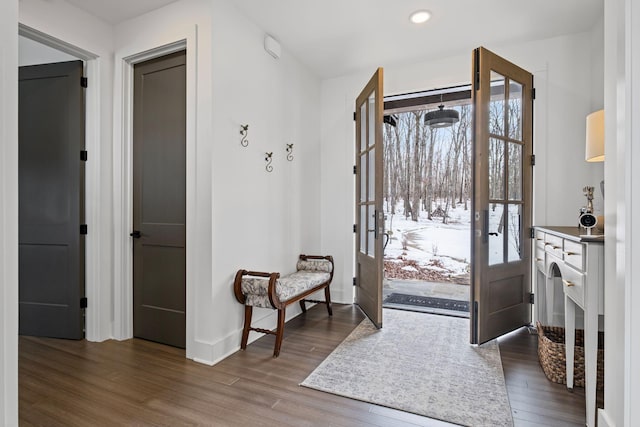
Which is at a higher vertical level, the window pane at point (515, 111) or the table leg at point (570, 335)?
the window pane at point (515, 111)

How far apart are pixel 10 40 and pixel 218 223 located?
5.03 ft

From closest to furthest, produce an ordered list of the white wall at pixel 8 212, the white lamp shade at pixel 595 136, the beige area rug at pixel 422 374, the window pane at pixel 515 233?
the white wall at pixel 8 212 < the beige area rug at pixel 422 374 < the white lamp shade at pixel 595 136 < the window pane at pixel 515 233

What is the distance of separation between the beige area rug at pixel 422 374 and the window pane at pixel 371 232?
2.41ft

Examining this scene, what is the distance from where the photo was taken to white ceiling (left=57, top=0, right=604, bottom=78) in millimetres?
2590

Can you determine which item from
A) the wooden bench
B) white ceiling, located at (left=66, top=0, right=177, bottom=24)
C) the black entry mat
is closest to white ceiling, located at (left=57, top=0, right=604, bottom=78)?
white ceiling, located at (left=66, top=0, right=177, bottom=24)

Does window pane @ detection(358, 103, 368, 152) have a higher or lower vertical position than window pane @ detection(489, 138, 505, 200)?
higher

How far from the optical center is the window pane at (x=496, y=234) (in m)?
2.75

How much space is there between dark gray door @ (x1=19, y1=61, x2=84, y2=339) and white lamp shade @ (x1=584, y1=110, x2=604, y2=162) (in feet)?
12.9

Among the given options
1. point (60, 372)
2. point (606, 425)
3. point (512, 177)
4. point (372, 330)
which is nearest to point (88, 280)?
point (60, 372)

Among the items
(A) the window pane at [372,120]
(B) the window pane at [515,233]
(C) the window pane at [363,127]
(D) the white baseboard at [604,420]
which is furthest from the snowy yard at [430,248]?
(D) the white baseboard at [604,420]

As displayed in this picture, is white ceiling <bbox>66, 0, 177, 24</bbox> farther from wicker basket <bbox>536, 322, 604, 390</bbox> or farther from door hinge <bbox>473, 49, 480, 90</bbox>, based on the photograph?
wicker basket <bbox>536, 322, 604, 390</bbox>

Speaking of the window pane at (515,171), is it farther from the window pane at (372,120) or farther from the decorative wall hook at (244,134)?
the decorative wall hook at (244,134)

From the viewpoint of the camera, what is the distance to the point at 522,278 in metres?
2.98

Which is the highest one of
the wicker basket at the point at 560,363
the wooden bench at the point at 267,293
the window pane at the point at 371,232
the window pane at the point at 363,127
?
the window pane at the point at 363,127
